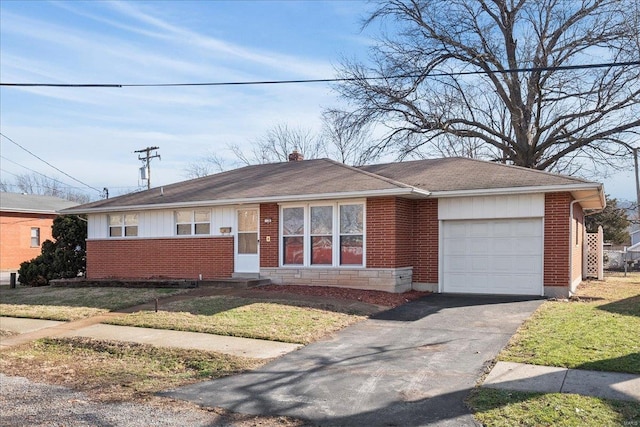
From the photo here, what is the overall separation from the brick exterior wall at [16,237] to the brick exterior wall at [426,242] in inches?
1128

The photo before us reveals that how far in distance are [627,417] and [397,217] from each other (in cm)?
987

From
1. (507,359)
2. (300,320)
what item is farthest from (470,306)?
(507,359)

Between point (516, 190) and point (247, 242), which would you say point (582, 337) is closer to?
point (516, 190)

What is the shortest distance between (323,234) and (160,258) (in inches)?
256

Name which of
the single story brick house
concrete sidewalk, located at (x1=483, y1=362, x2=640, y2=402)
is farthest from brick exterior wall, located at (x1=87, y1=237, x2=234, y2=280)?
concrete sidewalk, located at (x1=483, y1=362, x2=640, y2=402)

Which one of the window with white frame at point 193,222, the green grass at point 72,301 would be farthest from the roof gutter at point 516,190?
the green grass at point 72,301

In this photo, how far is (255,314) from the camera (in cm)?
1178

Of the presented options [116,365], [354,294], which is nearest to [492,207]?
[354,294]

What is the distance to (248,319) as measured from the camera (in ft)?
37.1

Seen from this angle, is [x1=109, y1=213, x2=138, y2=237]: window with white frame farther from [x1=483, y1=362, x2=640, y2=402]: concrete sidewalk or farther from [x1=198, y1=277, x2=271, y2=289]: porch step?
[x1=483, y1=362, x2=640, y2=402]: concrete sidewalk

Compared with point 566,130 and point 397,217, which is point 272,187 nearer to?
point 397,217

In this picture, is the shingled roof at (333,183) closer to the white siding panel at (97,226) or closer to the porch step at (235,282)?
the white siding panel at (97,226)

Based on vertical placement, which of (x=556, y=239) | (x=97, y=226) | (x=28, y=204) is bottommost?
(x=556, y=239)

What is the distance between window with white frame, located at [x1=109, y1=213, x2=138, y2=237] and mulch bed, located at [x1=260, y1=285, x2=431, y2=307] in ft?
22.2
